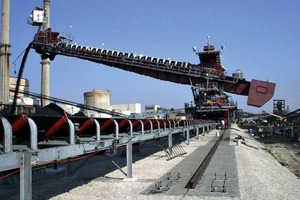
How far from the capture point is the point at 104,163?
694 inches

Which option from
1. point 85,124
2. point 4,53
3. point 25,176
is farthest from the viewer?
point 4,53

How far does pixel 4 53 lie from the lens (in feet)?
129

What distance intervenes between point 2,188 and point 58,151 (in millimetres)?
5176

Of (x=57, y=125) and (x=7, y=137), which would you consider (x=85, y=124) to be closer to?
(x=57, y=125)

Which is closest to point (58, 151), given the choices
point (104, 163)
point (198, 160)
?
point (104, 163)

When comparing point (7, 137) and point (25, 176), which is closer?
point (7, 137)

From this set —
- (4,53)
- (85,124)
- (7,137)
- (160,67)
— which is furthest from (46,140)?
(160,67)

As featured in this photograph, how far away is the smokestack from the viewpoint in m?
35.2

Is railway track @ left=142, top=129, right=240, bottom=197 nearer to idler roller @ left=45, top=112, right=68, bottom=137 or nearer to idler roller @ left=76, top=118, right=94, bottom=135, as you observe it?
idler roller @ left=76, top=118, right=94, bottom=135

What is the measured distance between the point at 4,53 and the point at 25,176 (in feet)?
118

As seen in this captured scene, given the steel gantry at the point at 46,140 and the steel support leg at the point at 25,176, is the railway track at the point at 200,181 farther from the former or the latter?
the steel support leg at the point at 25,176

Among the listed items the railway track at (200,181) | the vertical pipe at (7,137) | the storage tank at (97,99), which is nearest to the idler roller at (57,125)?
the vertical pipe at (7,137)

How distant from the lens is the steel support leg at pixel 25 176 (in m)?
6.29

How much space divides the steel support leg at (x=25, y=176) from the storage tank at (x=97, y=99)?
56459 millimetres
